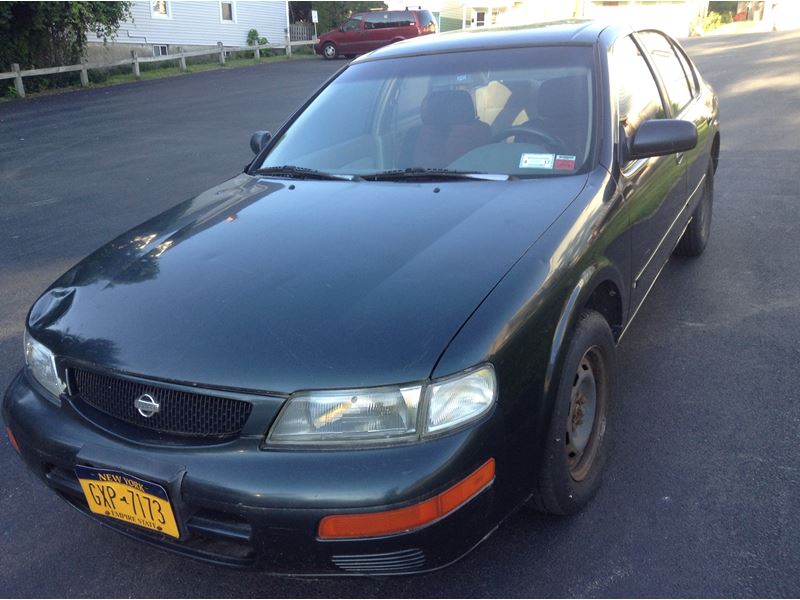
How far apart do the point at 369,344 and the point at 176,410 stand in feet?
1.92

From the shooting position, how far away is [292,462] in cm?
191

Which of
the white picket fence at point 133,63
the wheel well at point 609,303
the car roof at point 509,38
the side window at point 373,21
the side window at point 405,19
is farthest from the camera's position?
the side window at point 373,21

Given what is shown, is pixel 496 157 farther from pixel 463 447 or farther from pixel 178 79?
pixel 178 79

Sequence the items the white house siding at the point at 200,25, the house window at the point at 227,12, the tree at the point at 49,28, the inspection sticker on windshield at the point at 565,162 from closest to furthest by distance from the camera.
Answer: the inspection sticker on windshield at the point at 565,162 < the tree at the point at 49,28 < the white house siding at the point at 200,25 < the house window at the point at 227,12

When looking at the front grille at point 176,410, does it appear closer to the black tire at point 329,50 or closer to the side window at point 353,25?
the side window at point 353,25

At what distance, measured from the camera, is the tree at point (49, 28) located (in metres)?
17.9

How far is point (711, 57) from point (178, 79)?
49.3 ft

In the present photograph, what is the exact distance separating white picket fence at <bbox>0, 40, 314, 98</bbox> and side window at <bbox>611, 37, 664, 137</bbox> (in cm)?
1740

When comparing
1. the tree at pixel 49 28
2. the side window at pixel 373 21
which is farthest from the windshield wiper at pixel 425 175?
the side window at pixel 373 21

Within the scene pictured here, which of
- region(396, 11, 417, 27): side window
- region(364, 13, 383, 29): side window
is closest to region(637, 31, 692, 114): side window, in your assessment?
region(396, 11, 417, 27): side window

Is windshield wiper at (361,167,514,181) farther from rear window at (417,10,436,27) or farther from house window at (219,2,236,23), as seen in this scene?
house window at (219,2,236,23)

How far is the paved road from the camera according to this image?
7.70ft

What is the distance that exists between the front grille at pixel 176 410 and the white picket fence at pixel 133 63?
1800cm

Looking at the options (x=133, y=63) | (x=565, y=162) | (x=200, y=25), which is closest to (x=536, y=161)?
(x=565, y=162)
